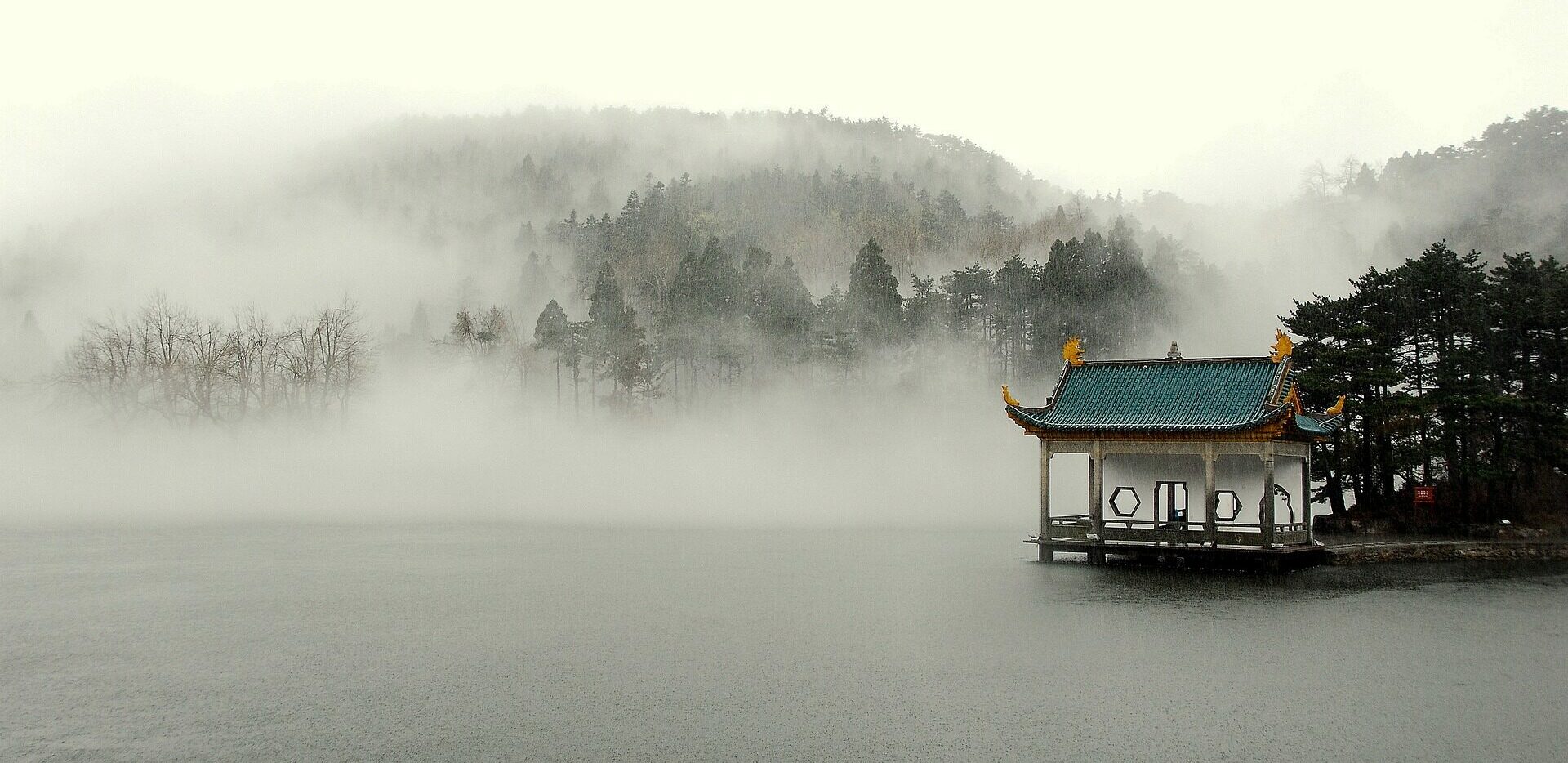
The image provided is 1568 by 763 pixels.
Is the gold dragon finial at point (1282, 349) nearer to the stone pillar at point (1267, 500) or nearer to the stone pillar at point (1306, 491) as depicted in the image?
the stone pillar at point (1267, 500)

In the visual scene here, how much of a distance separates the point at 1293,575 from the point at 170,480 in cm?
6526

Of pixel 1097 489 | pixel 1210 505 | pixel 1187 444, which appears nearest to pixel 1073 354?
pixel 1097 489

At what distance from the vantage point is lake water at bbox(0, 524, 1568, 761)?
50.0ft

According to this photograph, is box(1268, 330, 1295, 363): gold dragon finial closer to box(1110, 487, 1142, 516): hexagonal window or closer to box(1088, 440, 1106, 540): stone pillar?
box(1088, 440, 1106, 540): stone pillar

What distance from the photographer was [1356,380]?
138 ft

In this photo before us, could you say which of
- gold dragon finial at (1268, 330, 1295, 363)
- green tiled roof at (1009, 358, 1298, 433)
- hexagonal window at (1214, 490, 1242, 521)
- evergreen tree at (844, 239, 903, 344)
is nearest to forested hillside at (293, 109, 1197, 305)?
evergreen tree at (844, 239, 903, 344)

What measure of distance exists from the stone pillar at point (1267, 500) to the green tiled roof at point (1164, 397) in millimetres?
1044

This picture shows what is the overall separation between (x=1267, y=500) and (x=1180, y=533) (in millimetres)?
2435

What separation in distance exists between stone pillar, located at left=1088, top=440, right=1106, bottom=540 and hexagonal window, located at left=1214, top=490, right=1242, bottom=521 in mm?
4070

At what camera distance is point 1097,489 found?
3372 centimetres

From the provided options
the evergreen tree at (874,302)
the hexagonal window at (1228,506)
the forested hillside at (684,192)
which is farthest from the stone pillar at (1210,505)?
the forested hillside at (684,192)

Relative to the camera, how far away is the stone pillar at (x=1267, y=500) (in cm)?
3144

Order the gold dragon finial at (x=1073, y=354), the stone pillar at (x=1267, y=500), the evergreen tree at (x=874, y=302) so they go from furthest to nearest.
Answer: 1. the evergreen tree at (x=874, y=302)
2. the gold dragon finial at (x=1073, y=354)
3. the stone pillar at (x=1267, y=500)

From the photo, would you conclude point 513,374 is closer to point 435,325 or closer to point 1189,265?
point 435,325
